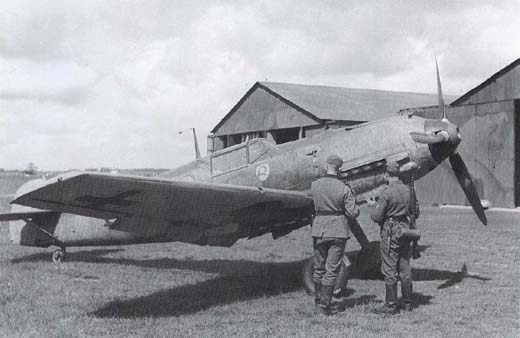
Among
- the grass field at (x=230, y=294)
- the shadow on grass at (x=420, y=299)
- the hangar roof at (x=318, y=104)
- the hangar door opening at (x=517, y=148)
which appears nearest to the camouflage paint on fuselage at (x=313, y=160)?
the grass field at (x=230, y=294)

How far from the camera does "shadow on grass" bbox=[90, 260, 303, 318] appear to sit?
20.4 ft

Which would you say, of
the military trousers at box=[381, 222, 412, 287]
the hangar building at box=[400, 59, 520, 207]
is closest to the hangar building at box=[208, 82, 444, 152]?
the hangar building at box=[400, 59, 520, 207]

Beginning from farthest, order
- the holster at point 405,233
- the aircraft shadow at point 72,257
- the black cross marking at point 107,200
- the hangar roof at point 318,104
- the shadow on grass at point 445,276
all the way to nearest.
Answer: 1. the hangar roof at point 318,104
2. the aircraft shadow at point 72,257
3. the shadow on grass at point 445,276
4. the holster at point 405,233
5. the black cross marking at point 107,200

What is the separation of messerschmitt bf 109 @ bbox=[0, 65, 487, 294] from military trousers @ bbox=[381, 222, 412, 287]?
0.81 meters

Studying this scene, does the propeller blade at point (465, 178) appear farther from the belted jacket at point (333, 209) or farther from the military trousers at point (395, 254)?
the belted jacket at point (333, 209)

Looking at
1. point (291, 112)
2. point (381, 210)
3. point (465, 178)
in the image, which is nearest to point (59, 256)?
point (381, 210)

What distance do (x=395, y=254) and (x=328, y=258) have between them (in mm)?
806

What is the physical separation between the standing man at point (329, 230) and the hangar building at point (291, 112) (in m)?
15.4

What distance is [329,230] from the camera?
5988mm

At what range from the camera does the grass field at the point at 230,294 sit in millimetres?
5484

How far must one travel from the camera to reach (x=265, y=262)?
987 centimetres

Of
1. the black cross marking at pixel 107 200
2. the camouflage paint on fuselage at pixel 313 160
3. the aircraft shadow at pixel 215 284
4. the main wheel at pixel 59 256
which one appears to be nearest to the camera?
the black cross marking at pixel 107 200

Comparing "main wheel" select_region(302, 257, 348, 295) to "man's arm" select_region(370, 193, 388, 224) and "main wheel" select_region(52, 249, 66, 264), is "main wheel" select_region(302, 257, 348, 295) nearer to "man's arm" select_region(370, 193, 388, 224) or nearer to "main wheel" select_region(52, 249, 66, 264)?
"man's arm" select_region(370, 193, 388, 224)

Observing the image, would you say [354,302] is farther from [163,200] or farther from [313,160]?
[163,200]
